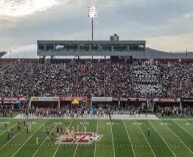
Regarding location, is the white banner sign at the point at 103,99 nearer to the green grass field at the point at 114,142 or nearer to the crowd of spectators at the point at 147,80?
the crowd of spectators at the point at 147,80

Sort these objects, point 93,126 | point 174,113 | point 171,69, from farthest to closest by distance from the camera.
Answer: point 171,69, point 174,113, point 93,126

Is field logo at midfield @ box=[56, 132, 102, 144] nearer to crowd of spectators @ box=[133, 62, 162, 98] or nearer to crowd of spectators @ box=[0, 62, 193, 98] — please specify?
crowd of spectators @ box=[0, 62, 193, 98]

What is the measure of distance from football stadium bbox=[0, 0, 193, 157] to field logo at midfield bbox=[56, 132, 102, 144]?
3.0 inches

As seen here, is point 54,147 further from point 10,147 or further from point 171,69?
point 171,69

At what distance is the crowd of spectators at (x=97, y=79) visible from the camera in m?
68.4

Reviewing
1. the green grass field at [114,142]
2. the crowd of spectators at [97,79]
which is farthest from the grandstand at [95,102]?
the crowd of spectators at [97,79]

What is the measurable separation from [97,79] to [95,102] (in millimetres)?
7955

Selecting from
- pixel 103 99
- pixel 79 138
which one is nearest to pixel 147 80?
pixel 103 99

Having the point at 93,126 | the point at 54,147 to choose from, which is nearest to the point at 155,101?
the point at 93,126

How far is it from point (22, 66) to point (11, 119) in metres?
26.5

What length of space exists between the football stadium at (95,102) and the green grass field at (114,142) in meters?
0.07

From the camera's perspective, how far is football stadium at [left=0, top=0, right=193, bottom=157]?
121 feet

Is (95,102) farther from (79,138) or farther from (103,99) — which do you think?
(79,138)

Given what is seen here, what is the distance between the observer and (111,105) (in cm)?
6556
